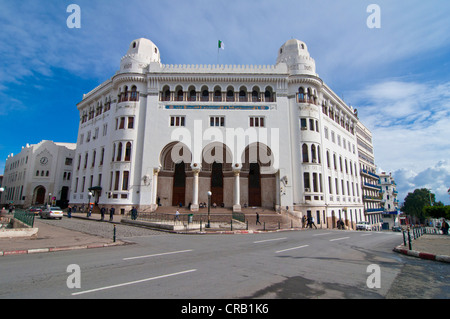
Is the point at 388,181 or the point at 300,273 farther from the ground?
the point at 388,181

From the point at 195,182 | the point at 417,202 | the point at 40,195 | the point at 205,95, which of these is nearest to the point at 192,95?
the point at 205,95

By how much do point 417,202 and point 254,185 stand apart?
80652mm

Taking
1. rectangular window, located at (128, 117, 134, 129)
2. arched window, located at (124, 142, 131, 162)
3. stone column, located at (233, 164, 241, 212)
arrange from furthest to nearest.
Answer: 1. rectangular window, located at (128, 117, 134, 129)
2. arched window, located at (124, 142, 131, 162)
3. stone column, located at (233, 164, 241, 212)

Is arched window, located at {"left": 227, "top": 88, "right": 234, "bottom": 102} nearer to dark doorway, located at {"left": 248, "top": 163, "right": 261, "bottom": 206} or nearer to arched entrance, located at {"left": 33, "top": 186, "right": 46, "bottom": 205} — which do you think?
dark doorway, located at {"left": 248, "top": 163, "right": 261, "bottom": 206}

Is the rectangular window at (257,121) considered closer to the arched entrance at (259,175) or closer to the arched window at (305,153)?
the arched entrance at (259,175)

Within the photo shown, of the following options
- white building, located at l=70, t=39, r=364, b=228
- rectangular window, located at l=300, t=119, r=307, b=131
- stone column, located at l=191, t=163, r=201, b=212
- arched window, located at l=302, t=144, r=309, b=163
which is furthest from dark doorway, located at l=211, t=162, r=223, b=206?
rectangular window, located at l=300, t=119, r=307, b=131

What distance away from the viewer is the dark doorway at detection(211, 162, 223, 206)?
3519 centimetres

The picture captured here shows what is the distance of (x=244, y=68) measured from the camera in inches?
1395

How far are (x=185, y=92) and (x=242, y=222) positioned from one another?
772 inches

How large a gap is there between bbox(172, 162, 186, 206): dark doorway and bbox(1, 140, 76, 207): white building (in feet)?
95.3

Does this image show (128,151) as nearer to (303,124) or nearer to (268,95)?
(268,95)
